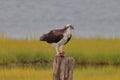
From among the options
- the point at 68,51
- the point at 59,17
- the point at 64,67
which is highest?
the point at 59,17

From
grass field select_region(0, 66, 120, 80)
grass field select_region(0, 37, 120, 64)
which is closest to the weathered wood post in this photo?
grass field select_region(0, 66, 120, 80)

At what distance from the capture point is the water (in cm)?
2438

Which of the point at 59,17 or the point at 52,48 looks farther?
the point at 59,17

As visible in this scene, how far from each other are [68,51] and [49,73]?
291cm

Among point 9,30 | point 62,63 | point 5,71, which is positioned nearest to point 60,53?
point 62,63

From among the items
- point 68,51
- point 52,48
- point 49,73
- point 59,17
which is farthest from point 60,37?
point 59,17

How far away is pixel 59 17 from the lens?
2802cm

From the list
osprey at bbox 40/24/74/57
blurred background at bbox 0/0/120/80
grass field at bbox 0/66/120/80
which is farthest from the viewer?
blurred background at bbox 0/0/120/80

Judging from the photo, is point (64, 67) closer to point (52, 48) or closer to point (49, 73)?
point (49, 73)

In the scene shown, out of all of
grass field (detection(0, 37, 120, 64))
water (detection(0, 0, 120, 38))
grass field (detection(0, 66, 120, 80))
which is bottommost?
grass field (detection(0, 66, 120, 80))

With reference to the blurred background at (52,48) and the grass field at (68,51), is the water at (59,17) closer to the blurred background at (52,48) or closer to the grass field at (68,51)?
the blurred background at (52,48)

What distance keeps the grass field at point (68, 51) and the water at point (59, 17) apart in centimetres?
413

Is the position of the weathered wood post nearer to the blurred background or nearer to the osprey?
the osprey

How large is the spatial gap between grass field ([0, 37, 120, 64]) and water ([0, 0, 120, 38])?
13.6 ft
